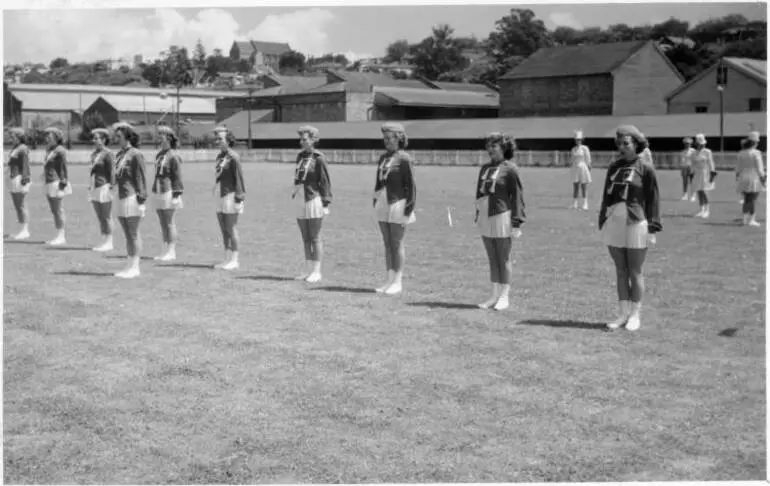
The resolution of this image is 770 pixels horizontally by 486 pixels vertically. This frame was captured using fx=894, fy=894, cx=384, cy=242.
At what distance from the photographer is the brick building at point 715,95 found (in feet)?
154

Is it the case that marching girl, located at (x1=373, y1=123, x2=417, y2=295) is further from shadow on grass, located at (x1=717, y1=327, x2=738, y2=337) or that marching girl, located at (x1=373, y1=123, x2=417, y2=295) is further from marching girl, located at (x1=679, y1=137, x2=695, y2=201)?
marching girl, located at (x1=679, y1=137, x2=695, y2=201)

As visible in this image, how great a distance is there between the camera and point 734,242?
16.9 metres

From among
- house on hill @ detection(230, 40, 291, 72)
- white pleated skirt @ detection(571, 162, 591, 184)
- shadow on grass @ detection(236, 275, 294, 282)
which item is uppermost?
house on hill @ detection(230, 40, 291, 72)

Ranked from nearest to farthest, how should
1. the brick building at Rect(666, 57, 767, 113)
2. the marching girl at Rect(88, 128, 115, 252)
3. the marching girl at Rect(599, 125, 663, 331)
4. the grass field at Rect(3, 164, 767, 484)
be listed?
the grass field at Rect(3, 164, 767, 484) < the marching girl at Rect(599, 125, 663, 331) < the marching girl at Rect(88, 128, 115, 252) < the brick building at Rect(666, 57, 767, 113)

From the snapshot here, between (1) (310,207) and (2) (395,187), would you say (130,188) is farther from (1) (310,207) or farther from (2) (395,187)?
(2) (395,187)

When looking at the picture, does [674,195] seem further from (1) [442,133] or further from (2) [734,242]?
(1) [442,133]

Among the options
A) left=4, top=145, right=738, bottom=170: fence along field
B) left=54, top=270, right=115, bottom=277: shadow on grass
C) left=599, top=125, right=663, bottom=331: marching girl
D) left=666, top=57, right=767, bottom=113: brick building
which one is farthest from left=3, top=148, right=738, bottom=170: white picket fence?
left=599, top=125, right=663, bottom=331: marching girl

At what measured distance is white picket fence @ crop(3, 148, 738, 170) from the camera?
48.5 metres

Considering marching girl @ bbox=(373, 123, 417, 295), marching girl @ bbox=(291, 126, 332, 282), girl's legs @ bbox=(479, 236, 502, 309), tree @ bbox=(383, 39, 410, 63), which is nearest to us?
girl's legs @ bbox=(479, 236, 502, 309)

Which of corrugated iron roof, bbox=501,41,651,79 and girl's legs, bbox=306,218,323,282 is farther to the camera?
corrugated iron roof, bbox=501,41,651,79

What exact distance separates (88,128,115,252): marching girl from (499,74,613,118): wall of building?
4415cm

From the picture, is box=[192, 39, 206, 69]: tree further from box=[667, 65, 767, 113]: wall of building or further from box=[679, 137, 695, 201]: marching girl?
box=[667, 65, 767, 113]: wall of building

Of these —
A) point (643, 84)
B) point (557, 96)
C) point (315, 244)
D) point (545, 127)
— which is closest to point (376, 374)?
point (315, 244)

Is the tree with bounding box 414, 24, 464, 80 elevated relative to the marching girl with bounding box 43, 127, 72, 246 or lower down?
elevated
